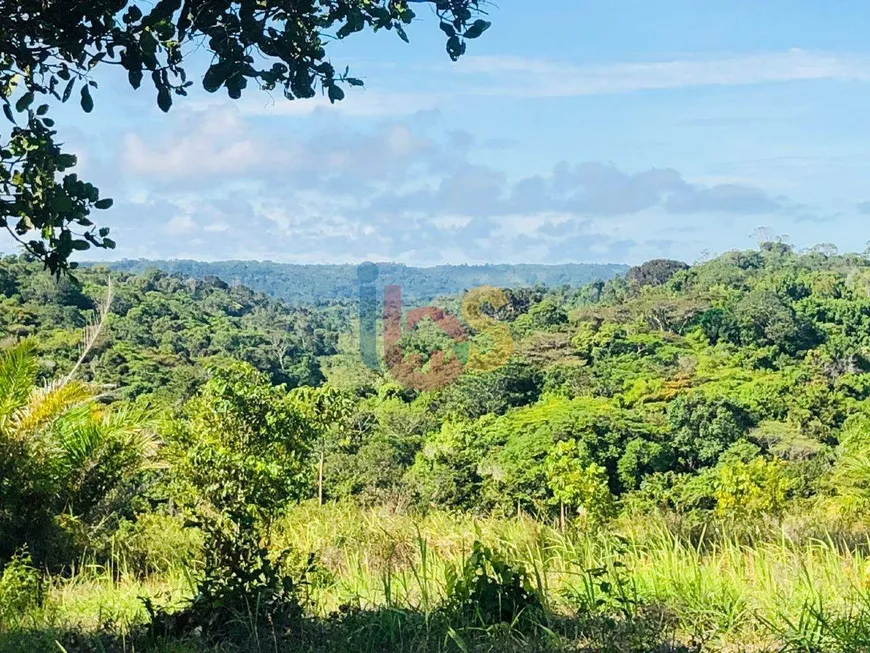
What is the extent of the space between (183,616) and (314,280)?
157ft

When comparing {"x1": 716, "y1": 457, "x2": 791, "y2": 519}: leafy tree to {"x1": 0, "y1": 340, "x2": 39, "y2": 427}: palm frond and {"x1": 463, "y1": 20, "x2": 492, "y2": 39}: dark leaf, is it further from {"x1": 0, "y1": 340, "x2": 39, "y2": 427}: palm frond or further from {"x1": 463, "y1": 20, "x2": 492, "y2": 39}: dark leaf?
{"x1": 463, "y1": 20, "x2": 492, "y2": 39}: dark leaf

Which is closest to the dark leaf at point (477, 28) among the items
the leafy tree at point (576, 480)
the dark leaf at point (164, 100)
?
the dark leaf at point (164, 100)

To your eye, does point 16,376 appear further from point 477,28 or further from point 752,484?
point 752,484

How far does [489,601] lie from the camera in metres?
3.31

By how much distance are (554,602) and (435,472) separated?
26.8 meters

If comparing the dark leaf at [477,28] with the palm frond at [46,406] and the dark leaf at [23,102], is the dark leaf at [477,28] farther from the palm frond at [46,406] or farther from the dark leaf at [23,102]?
the palm frond at [46,406]

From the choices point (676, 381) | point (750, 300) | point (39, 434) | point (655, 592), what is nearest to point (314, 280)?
point (676, 381)

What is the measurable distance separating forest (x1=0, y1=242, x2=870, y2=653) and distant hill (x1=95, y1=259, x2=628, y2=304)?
0.67 metres

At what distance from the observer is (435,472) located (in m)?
30.1

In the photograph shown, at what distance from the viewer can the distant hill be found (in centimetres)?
3675

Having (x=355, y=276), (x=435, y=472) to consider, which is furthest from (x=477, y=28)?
(x=355, y=276)

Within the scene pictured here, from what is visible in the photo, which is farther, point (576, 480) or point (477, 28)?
point (576, 480)

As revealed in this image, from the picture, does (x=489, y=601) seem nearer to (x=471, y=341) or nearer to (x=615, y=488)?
(x=615, y=488)

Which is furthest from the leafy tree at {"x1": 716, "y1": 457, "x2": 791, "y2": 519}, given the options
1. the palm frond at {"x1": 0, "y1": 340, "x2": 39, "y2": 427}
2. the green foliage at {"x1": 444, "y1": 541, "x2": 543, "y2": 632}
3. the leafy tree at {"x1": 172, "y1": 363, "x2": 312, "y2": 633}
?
the green foliage at {"x1": 444, "y1": 541, "x2": 543, "y2": 632}
